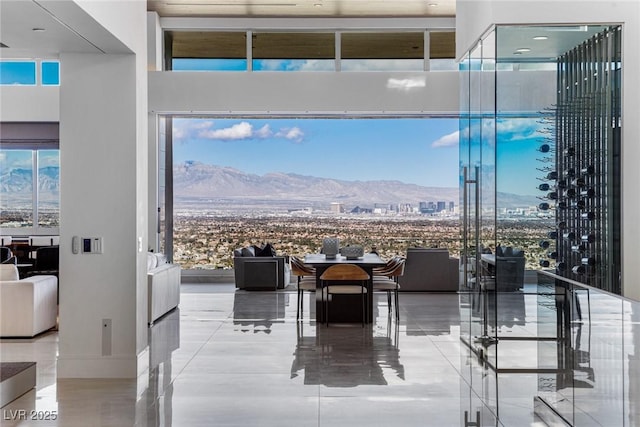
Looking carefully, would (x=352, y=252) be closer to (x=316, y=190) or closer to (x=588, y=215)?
(x=588, y=215)

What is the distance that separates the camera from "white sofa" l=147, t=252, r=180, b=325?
8.77m

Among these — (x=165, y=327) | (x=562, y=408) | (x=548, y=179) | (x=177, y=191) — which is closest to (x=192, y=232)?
(x=177, y=191)

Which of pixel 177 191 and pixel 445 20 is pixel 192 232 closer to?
pixel 177 191

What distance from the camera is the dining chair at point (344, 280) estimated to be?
835 centimetres

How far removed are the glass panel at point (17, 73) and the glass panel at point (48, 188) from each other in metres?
1.69

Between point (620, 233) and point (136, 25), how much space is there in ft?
15.0

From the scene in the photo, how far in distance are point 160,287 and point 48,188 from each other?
729 cm

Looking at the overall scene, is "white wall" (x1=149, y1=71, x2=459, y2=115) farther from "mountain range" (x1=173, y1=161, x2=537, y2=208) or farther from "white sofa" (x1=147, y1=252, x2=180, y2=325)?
"white sofa" (x1=147, y1=252, x2=180, y2=325)

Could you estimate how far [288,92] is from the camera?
1259 centimetres

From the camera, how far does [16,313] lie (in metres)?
7.90

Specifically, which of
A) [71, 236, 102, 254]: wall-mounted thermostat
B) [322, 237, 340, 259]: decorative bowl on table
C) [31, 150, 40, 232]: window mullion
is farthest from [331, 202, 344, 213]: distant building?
[71, 236, 102, 254]: wall-mounted thermostat

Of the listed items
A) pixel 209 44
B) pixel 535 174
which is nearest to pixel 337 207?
pixel 209 44

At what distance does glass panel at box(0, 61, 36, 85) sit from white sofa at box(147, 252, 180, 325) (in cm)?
624

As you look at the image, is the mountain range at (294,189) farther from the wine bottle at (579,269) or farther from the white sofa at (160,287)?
the wine bottle at (579,269)
